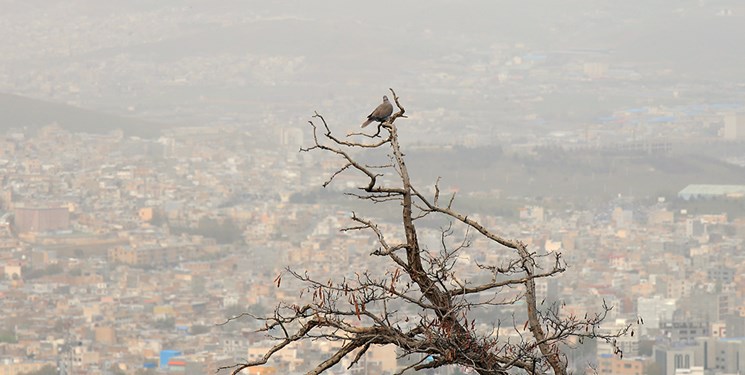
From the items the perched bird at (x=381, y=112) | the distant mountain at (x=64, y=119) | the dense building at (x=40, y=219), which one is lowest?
the dense building at (x=40, y=219)

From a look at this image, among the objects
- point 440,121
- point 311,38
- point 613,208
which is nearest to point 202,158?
point 440,121

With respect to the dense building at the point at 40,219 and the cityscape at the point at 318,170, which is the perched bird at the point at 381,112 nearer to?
the cityscape at the point at 318,170

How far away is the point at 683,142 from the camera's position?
5956 centimetres

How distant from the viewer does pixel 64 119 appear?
204ft

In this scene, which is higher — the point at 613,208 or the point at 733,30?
the point at 733,30

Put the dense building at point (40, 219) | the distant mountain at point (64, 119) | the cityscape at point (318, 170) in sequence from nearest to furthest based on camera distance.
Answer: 1. the cityscape at point (318, 170)
2. the dense building at point (40, 219)
3. the distant mountain at point (64, 119)

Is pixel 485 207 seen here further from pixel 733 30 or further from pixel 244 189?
pixel 733 30

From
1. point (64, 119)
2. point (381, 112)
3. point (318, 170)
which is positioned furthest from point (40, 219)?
point (381, 112)

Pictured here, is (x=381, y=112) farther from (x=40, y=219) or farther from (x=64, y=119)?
(x=64, y=119)

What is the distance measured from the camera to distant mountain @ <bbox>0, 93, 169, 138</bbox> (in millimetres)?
61375

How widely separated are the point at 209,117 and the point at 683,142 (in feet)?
58.2

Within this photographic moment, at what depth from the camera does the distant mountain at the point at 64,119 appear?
61.4 m

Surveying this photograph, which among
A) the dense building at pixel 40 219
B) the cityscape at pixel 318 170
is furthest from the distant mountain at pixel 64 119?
the dense building at pixel 40 219

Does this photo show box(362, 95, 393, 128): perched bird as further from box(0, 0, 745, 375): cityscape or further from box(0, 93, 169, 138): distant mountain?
box(0, 93, 169, 138): distant mountain
